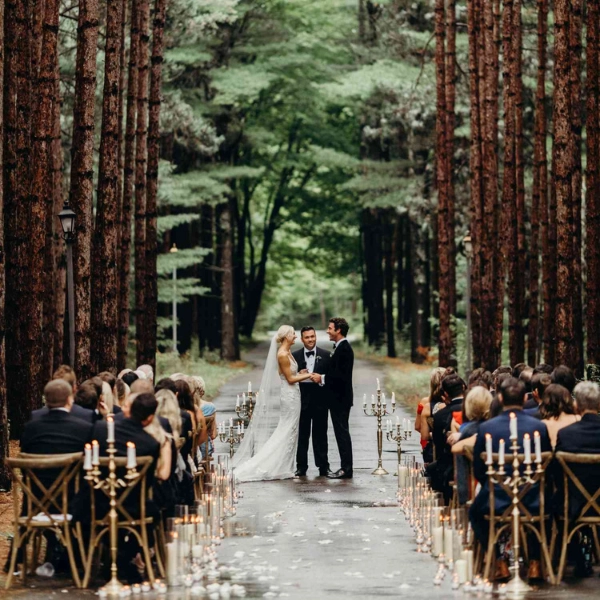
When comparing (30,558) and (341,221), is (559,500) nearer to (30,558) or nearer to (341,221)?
(30,558)

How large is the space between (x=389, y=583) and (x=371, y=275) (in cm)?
5496

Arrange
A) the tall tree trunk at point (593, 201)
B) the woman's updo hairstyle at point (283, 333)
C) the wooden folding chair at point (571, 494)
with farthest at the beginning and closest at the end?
the tall tree trunk at point (593, 201) → the woman's updo hairstyle at point (283, 333) → the wooden folding chair at point (571, 494)

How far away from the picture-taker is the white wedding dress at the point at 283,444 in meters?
20.2

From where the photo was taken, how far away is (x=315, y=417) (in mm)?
20344

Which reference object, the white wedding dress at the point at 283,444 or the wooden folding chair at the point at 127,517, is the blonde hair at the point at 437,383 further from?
the wooden folding chair at the point at 127,517

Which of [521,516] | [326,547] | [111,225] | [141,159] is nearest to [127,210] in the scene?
[141,159]

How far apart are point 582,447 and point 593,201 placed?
43.0ft

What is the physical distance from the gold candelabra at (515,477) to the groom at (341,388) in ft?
27.2

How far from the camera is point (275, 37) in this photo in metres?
55.1

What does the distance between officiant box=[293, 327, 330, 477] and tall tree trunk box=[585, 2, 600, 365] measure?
6.34m

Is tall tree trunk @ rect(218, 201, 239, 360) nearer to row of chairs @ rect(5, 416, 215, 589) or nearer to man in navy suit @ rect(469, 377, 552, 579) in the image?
row of chairs @ rect(5, 416, 215, 589)

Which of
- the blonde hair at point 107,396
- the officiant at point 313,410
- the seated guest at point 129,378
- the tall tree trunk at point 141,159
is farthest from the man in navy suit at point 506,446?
the tall tree trunk at point 141,159

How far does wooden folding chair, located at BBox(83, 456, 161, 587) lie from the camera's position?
38.0ft

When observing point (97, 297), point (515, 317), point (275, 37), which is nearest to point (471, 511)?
point (97, 297)
